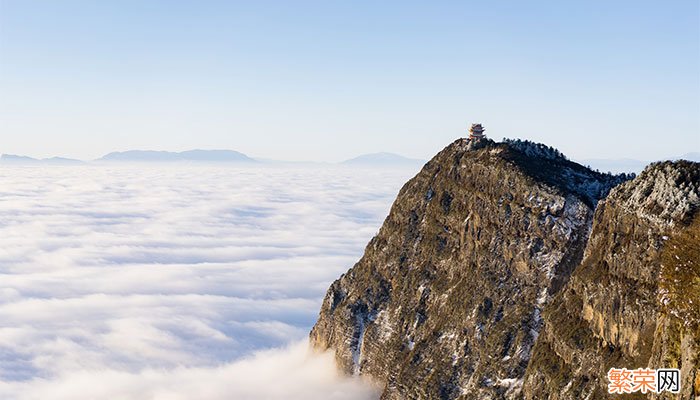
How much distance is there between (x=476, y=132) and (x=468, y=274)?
34.3 m

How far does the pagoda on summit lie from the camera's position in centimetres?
13075

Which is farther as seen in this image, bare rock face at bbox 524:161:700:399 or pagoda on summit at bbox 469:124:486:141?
pagoda on summit at bbox 469:124:486:141

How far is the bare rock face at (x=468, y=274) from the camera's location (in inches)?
3814

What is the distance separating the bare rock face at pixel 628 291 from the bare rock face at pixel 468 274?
1.90 m

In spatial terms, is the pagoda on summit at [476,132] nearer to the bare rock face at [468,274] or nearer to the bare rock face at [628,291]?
the bare rock face at [468,274]

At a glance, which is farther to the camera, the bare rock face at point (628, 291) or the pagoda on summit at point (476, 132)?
the pagoda on summit at point (476, 132)

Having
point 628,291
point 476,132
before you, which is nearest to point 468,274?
point 476,132

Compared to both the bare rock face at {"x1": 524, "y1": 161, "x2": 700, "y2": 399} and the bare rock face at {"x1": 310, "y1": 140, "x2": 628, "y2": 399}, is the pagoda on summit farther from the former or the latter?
the bare rock face at {"x1": 524, "y1": 161, "x2": 700, "y2": 399}

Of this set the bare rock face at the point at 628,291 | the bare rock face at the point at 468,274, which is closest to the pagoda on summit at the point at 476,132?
the bare rock face at the point at 468,274

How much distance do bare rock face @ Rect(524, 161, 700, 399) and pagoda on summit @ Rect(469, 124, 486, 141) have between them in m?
46.5

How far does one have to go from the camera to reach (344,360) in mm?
128750

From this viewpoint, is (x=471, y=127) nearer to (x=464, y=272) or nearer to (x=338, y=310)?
(x=464, y=272)

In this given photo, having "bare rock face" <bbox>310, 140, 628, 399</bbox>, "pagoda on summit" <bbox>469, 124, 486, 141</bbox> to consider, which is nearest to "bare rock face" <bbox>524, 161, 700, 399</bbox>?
"bare rock face" <bbox>310, 140, 628, 399</bbox>

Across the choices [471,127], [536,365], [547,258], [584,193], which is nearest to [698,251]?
[536,365]
